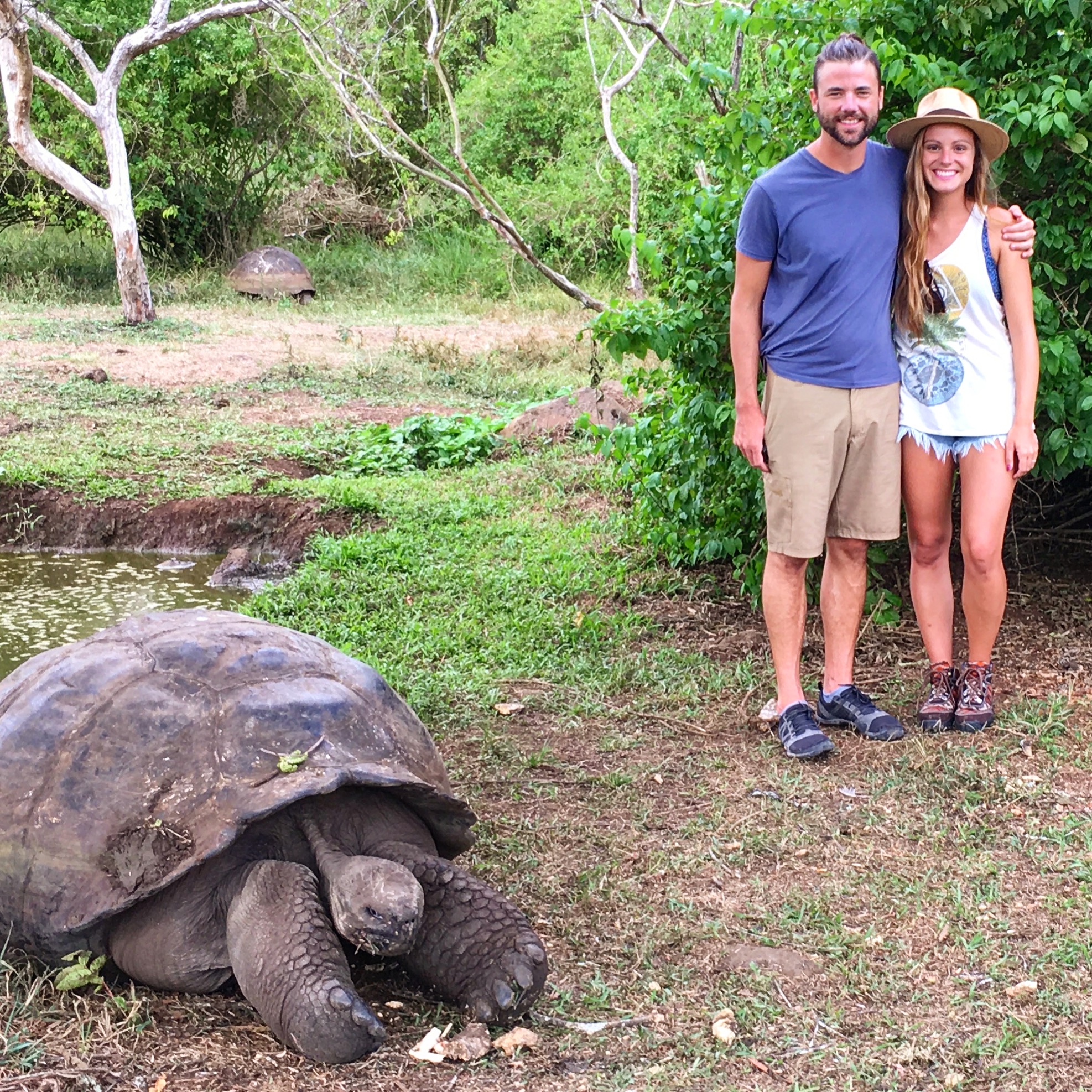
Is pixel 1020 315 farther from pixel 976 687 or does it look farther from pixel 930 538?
pixel 976 687

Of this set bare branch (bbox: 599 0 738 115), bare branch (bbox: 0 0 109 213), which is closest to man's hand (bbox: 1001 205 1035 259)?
bare branch (bbox: 599 0 738 115)

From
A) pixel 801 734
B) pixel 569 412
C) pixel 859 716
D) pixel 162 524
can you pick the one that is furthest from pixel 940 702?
pixel 569 412

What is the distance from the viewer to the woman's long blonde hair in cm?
364

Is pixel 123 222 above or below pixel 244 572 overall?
above

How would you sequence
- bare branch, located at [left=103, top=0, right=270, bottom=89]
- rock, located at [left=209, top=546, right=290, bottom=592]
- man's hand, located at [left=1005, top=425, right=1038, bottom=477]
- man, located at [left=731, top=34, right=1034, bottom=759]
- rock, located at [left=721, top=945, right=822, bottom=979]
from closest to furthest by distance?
rock, located at [left=721, top=945, right=822, bottom=979] < man, located at [left=731, top=34, right=1034, bottom=759] < man's hand, located at [left=1005, top=425, right=1038, bottom=477] < rock, located at [left=209, top=546, right=290, bottom=592] < bare branch, located at [left=103, top=0, right=270, bottom=89]

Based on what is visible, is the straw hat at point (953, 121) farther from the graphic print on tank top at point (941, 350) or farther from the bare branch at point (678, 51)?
the bare branch at point (678, 51)

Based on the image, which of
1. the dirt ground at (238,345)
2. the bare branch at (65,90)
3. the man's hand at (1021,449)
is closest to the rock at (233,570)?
the man's hand at (1021,449)

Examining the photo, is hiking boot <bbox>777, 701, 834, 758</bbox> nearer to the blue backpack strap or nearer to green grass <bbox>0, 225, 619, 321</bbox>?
the blue backpack strap

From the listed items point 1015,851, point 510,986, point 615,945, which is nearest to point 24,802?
point 510,986

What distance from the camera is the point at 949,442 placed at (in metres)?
3.78

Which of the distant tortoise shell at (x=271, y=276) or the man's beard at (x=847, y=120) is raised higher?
the man's beard at (x=847, y=120)

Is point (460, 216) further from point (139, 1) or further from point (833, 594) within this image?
point (833, 594)

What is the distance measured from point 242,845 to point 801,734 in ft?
5.85

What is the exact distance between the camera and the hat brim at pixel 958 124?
11.7 ft
